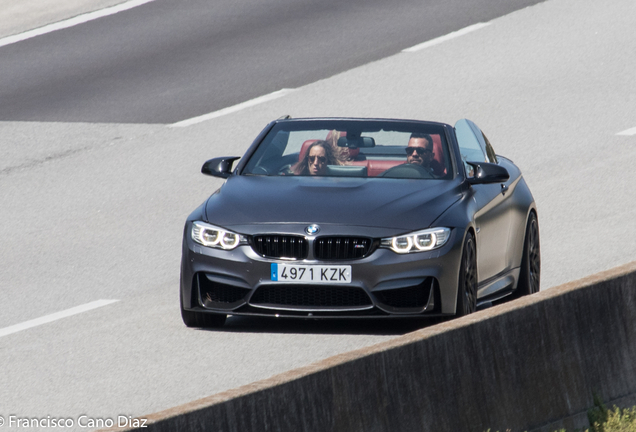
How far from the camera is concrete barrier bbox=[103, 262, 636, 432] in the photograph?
5.68m

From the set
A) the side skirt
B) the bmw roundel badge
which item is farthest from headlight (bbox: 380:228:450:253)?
the side skirt

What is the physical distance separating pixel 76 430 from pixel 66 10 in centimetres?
1639

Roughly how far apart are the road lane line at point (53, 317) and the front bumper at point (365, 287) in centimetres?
187

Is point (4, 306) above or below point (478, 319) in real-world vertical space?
below

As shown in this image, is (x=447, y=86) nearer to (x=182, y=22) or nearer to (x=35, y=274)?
(x=182, y=22)

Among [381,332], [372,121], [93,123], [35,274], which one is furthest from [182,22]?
[381,332]

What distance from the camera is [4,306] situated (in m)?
10.5

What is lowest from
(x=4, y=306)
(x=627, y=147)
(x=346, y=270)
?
(x=627, y=147)

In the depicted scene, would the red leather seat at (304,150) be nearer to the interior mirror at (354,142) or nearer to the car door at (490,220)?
the interior mirror at (354,142)

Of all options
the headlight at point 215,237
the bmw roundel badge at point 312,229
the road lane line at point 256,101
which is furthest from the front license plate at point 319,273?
the road lane line at point 256,101

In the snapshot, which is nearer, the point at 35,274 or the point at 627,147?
the point at 35,274

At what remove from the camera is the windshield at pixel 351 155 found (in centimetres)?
971

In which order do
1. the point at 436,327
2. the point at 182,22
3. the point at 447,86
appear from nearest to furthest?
1. the point at 436,327
2. the point at 447,86
3. the point at 182,22

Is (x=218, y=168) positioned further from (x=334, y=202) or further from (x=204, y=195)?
(x=204, y=195)
